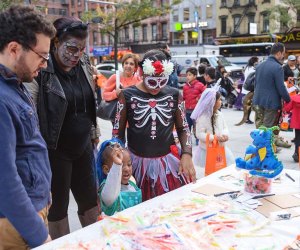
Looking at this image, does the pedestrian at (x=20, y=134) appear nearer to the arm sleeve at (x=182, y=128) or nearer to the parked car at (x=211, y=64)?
the arm sleeve at (x=182, y=128)

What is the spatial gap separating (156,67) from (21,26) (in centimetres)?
111

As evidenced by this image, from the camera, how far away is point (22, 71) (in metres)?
1.41

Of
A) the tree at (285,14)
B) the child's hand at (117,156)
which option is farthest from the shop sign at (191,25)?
the child's hand at (117,156)

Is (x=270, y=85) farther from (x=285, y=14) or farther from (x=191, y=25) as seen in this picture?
(x=191, y=25)

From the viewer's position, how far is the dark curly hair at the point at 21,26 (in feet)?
4.45

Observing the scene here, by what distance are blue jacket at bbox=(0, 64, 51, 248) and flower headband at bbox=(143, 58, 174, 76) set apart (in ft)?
3.30

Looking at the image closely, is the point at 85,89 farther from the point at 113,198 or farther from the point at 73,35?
the point at 113,198

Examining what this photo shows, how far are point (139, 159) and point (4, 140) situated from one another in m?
1.26

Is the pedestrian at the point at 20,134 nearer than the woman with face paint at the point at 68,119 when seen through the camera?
Yes

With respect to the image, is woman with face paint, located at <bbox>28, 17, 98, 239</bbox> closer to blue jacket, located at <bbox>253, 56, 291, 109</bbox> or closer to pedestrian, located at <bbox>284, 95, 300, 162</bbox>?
pedestrian, located at <bbox>284, 95, 300, 162</bbox>

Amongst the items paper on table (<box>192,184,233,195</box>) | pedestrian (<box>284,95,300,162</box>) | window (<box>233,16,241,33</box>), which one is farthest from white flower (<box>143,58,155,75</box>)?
window (<box>233,16,241,33</box>)

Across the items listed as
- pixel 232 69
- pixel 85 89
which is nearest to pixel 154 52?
pixel 85 89

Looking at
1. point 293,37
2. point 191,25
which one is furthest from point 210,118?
point 191,25

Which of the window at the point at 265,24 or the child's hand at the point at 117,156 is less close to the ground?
the window at the point at 265,24
